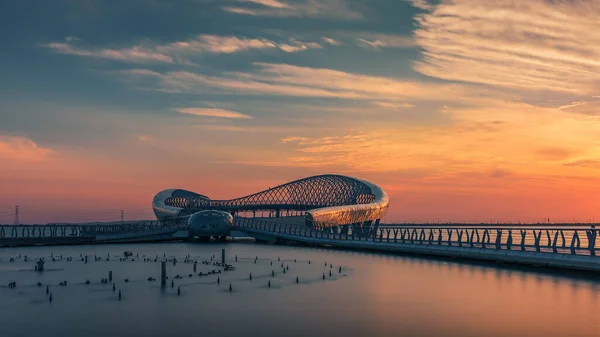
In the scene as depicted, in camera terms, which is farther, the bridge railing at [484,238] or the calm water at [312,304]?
the bridge railing at [484,238]

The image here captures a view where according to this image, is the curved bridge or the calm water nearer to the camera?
the calm water

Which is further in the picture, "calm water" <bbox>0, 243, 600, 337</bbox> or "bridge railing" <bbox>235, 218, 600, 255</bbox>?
"bridge railing" <bbox>235, 218, 600, 255</bbox>

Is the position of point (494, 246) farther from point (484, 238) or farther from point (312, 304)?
point (312, 304)

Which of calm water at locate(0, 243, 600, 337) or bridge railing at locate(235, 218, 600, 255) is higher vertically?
bridge railing at locate(235, 218, 600, 255)

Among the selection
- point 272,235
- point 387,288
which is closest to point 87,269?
point 387,288

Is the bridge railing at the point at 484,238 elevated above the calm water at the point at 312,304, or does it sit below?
above

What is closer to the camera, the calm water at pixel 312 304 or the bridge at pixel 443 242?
the calm water at pixel 312 304

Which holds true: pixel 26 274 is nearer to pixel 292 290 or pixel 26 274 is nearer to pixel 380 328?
pixel 292 290

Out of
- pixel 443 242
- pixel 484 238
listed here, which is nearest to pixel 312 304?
pixel 484 238
